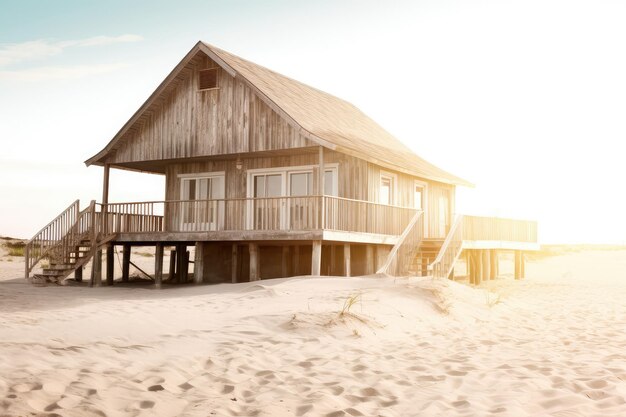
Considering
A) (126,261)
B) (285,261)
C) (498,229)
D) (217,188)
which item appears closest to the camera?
(285,261)

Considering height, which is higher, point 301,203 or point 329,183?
point 329,183

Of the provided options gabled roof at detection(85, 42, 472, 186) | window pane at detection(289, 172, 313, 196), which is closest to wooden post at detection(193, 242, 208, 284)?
window pane at detection(289, 172, 313, 196)

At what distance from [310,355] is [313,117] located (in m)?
14.7

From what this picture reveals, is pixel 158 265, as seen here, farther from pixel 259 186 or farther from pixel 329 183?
pixel 329 183

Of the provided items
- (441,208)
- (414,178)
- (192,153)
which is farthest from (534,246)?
(192,153)

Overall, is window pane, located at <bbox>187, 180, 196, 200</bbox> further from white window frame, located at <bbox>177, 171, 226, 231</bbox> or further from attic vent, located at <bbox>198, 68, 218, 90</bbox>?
attic vent, located at <bbox>198, 68, 218, 90</bbox>

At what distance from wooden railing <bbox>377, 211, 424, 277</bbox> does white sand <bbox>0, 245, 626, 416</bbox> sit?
3.90m

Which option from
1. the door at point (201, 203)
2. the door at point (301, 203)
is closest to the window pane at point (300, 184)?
the door at point (301, 203)

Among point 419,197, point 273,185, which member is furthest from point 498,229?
point 273,185

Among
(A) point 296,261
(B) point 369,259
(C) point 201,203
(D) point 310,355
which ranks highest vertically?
(C) point 201,203

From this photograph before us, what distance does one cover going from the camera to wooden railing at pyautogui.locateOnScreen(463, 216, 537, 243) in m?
24.6

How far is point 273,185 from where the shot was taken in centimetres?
2375

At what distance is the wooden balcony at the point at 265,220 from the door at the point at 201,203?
0.04 metres

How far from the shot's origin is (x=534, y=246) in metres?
30.3
